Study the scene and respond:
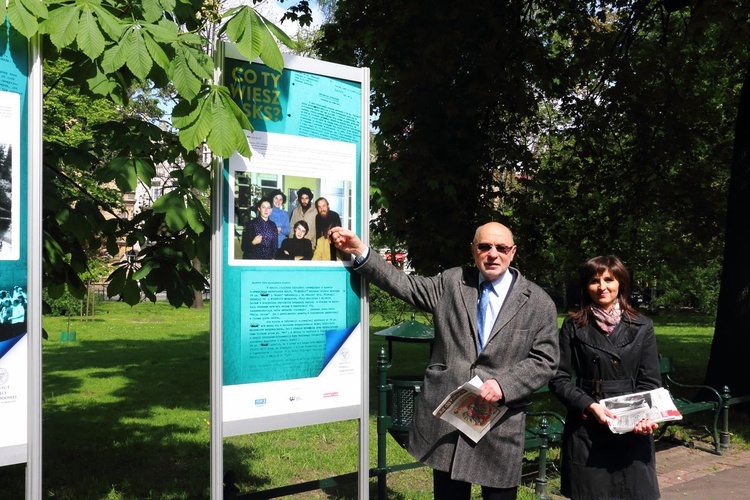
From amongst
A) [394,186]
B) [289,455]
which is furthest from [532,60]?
[289,455]

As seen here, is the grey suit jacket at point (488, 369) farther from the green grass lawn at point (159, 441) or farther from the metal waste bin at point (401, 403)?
the green grass lawn at point (159, 441)

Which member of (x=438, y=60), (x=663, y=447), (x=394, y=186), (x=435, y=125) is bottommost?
(x=663, y=447)

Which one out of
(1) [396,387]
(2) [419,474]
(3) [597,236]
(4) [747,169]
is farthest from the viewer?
(3) [597,236]

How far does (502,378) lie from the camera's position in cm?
339

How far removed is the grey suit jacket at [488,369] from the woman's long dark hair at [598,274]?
0.27 meters

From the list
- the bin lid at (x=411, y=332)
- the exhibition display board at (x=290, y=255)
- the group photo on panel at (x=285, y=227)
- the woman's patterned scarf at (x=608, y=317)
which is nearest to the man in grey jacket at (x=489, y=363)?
the woman's patterned scarf at (x=608, y=317)

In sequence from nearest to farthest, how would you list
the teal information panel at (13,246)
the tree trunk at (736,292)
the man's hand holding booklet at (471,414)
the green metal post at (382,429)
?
the teal information panel at (13,246), the man's hand holding booklet at (471,414), the green metal post at (382,429), the tree trunk at (736,292)

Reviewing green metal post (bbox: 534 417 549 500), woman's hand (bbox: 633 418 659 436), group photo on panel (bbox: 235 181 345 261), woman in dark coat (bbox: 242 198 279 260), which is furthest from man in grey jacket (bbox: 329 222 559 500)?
green metal post (bbox: 534 417 549 500)

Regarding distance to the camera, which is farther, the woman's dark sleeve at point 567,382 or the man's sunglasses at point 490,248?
the woman's dark sleeve at point 567,382

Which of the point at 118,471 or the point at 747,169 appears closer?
the point at 118,471

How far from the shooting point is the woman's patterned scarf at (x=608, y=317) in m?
3.75

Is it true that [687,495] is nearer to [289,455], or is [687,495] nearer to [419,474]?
[419,474]

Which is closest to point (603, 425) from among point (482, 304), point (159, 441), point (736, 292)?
point (482, 304)

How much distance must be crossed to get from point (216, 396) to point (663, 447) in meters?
5.67
